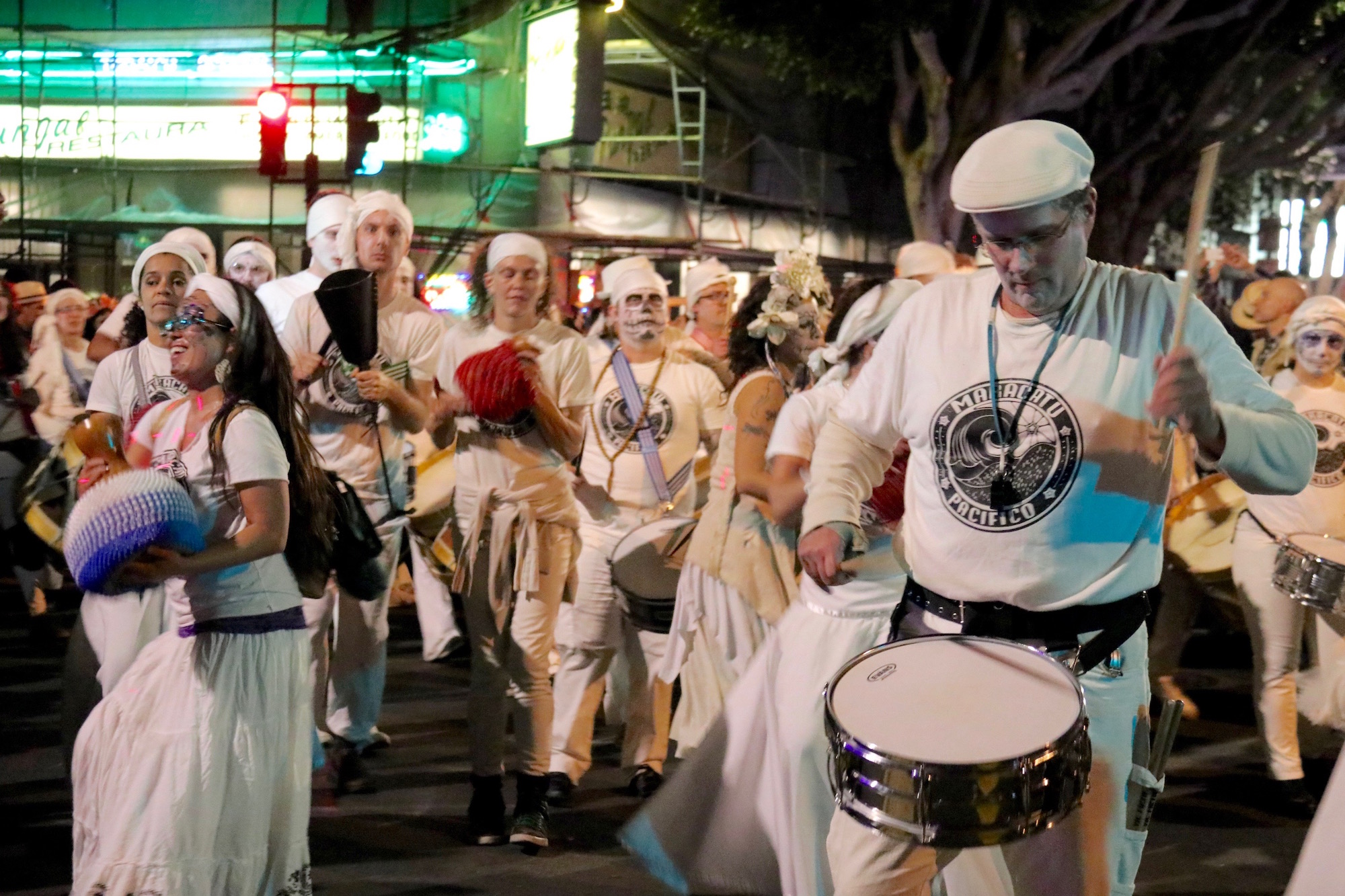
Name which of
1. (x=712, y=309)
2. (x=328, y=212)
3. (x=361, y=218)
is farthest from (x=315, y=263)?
(x=712, y=309)

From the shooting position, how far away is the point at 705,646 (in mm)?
6387

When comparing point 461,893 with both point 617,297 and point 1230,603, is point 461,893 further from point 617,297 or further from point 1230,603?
point 1230,603

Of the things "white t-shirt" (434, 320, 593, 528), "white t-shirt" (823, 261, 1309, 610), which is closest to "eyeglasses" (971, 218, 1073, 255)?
"white t-shirt" (823, 261, 1309, 610)

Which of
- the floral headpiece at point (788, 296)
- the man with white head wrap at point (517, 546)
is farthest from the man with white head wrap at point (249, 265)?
the floral headpiece at point (788, 296)

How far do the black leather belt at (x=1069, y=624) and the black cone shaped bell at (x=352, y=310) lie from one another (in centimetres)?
339

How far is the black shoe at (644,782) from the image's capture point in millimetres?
7352

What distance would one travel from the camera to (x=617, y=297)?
797cm

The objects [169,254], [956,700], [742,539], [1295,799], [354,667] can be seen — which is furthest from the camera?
[1295,799]

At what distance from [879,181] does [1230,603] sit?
24602 millimetres

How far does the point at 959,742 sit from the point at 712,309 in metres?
6.33

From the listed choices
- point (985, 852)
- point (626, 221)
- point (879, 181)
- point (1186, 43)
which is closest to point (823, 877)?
point (985, 852)

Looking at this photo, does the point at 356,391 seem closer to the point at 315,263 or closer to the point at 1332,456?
the point at 315,263

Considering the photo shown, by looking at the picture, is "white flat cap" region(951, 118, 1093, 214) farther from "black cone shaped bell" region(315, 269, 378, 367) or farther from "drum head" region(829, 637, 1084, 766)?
"black cone shaped bell" region(315, 269, 378, 367)

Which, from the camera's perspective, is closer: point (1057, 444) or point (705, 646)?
point (1057, 444)
